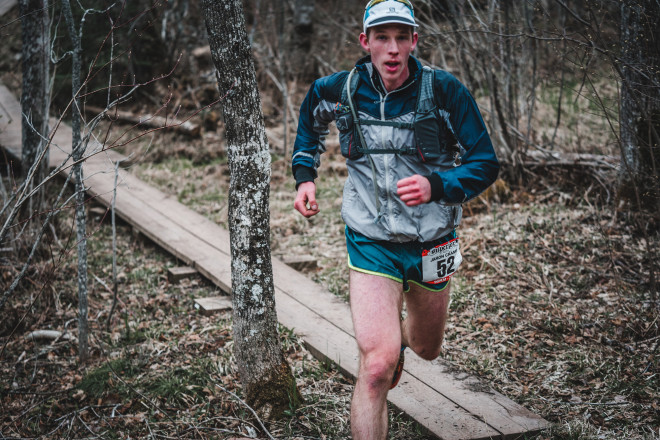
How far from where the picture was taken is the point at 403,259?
10.7 ft

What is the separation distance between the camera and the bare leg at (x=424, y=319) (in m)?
3.47

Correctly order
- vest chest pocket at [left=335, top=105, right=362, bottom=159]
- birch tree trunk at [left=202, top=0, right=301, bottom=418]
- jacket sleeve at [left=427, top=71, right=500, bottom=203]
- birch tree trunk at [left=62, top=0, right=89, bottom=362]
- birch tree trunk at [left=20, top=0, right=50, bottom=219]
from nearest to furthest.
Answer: jacket sleeve at [left=427, top=71, right=500, bottom=203], vest chest pocket at [left=335, top=105, right=362, bottom=159], birch tree trunk at [left=202, top=0, right=301, bottom=418], birch tree trunk at [left=62, top=0, right=89, bottom=362], birch tree trunk at [left=20, top=0, right=50, bottom=219]

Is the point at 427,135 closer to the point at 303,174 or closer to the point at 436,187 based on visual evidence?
the point at 436,187

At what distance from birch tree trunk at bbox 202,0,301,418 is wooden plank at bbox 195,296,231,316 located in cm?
179

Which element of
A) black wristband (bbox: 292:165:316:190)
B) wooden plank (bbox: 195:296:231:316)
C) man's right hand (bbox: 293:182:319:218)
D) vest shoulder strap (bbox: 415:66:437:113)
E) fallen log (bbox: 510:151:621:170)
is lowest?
wooden plank (bbox: 195:296:231:316)

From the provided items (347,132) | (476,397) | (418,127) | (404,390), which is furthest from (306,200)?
(476,397)

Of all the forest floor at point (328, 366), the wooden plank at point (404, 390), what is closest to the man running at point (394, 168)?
the wooden plank at point (404, 390)

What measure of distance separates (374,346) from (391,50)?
1.52 meters

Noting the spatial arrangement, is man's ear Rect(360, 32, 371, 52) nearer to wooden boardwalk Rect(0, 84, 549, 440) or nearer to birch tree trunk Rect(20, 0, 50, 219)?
wooden boardwalk Rect(0, 84, 549, 440)

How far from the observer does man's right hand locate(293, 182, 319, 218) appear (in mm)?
3258

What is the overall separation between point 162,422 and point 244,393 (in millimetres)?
597

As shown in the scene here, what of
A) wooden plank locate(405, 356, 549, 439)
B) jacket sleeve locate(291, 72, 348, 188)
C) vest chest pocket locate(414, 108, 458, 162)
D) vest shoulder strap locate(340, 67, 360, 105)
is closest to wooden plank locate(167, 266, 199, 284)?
wooden plank locate(405, 356, 549, 439)

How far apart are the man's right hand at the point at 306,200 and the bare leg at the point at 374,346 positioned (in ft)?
1.38

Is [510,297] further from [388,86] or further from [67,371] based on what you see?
[67,371]
